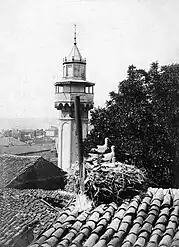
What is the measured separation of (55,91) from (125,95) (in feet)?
14.3

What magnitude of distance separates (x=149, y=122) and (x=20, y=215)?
3775mm

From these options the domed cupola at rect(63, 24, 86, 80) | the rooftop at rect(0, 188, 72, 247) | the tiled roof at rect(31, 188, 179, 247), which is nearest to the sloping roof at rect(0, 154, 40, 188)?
the rooftop at rect(0, 188, 72, 247)

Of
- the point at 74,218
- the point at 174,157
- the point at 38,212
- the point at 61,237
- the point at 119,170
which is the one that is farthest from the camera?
the point at 174,157

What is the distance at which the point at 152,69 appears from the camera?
347 inches

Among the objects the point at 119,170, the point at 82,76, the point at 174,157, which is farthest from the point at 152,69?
the point at 119,170

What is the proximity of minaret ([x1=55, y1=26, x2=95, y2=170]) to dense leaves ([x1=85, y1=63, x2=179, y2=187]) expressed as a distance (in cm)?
317

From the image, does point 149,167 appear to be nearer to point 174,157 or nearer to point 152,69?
point 174,157

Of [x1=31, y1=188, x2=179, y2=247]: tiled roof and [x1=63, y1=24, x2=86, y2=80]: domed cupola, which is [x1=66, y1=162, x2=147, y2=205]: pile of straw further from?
[x1=63, y1=24, x2=86, y2=80]: domed cupola

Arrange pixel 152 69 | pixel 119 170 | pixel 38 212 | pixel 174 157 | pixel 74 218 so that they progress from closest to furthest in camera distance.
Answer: pixel 74 218
pixel 119 170
pixel 38 212
pixel 174 157
pixel 152 69

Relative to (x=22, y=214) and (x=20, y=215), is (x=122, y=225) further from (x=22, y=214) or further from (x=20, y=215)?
(x=22, y=214)

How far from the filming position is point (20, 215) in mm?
6004

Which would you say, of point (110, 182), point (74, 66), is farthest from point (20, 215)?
point (74, 66)

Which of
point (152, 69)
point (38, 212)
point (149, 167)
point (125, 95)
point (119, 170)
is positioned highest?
point (152, 69)

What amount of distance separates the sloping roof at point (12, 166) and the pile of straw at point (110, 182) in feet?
21.8
